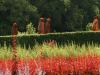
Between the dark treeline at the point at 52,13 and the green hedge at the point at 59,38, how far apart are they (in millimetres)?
16907

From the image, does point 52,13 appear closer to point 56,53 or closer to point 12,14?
point 12,14

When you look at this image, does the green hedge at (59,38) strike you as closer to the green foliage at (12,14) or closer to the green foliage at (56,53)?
the green foliage at (56,53)

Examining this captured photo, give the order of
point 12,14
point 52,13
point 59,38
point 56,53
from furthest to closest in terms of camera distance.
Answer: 1. point 52,13
2. point 12,14
3. point 59,38
4. point 56,53

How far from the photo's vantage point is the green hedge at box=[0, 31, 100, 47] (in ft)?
62.0

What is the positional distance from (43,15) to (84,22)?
4.87 metres

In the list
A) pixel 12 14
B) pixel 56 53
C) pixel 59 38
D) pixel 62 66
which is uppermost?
pixel 62 66

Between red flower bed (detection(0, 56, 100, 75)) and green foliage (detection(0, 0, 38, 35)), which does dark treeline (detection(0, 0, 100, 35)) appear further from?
red flower bed (detection(0, 56, 100, 75))

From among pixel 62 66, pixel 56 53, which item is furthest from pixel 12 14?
pixel 62 66

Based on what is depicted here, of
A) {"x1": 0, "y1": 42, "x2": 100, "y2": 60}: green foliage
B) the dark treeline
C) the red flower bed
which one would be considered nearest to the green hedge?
{"x1": 0, "y1": 42, "x2": 100, "y2": 60}: green foliage

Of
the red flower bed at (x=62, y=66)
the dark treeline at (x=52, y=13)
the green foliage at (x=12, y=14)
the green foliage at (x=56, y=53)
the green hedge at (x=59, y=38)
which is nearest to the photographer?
the red flower bed at (x=62, y=66)

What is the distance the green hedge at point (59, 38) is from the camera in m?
18.9

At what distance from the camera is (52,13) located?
42.0 m

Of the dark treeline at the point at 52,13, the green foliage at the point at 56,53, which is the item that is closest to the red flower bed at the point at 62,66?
the green foliage at the point at 56,53

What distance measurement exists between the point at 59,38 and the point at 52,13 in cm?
2182
